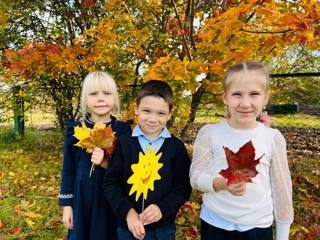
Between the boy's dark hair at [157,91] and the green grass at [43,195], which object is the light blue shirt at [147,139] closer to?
the boy's dark hair at [157,91]

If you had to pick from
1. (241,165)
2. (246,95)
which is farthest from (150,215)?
(246,95)

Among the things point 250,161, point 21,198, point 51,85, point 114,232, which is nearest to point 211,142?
point 250,161

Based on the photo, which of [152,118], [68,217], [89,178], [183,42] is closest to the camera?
[152,118]

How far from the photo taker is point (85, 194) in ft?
6.93

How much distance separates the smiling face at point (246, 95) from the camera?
166 centimetres

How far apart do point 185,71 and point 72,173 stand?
1067 mm

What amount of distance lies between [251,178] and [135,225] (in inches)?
21.2

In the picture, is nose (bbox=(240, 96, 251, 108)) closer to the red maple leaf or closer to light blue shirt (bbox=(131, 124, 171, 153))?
the red maple leaf

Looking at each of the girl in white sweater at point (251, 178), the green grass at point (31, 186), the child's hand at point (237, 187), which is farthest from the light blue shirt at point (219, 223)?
the green grass at point (31, 186)

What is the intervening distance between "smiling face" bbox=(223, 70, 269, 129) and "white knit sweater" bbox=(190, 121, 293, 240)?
0.26ft

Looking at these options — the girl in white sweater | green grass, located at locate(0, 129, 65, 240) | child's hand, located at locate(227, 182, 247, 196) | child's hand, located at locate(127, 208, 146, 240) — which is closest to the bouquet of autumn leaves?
child's hand, located at locate(127, 208, 146, 240)

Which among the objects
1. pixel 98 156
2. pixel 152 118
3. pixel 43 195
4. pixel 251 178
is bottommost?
pixel 43 195

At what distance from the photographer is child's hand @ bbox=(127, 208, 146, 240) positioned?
1740 mm

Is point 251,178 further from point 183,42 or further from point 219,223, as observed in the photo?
point 183,42
